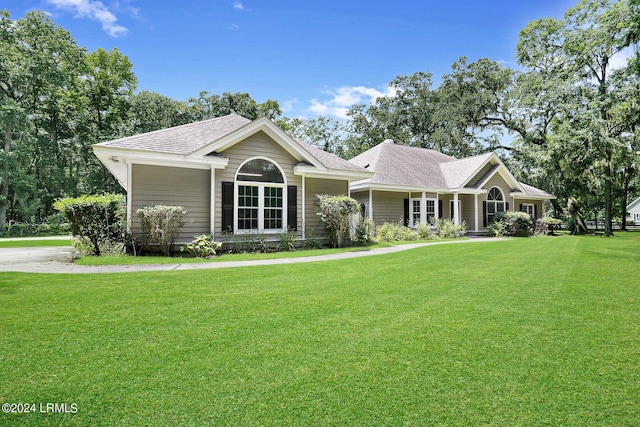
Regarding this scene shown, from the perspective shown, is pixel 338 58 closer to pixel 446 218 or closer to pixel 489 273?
pixel 446 218

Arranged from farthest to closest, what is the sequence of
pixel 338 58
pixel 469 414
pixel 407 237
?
pixel 338 58 < pixel 407 237 < pixel 469 414

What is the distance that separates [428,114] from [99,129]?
34.8m

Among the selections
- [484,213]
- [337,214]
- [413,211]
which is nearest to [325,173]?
[337,214]

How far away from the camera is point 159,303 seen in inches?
198

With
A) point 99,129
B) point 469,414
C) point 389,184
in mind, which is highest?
point 99,129

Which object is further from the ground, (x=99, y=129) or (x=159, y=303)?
(x=99, y=129)

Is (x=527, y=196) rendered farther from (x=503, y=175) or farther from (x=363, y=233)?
(x=363, y=233)

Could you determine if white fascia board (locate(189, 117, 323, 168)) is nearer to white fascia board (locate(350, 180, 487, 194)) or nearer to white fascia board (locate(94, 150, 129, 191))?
white fascia board (locate(94, 150, 129, 191))

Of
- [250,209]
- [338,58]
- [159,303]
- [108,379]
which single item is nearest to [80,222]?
[250,209]

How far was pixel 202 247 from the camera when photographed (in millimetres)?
10727

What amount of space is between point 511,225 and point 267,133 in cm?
1715

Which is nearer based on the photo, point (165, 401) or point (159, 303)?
point (165, 401)

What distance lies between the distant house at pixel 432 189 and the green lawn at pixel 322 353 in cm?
1327

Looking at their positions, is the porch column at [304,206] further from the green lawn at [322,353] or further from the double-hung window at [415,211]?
the double-hung window at [415,211]
